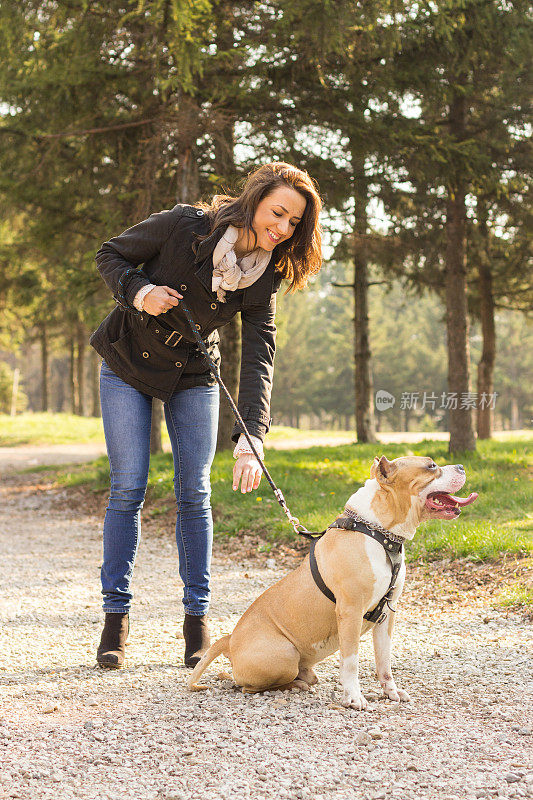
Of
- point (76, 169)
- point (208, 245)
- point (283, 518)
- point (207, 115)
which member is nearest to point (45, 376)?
point (76, 169)

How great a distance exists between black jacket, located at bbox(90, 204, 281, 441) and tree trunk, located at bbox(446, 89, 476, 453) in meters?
8.41

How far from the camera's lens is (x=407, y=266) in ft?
47.5

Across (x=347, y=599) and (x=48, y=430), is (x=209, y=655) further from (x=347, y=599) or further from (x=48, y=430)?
(x=48, y=430)

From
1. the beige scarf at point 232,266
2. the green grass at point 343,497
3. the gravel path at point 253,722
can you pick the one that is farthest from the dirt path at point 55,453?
the beige scarf at point 232,266

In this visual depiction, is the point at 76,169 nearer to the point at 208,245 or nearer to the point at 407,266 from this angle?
the point at 407,266

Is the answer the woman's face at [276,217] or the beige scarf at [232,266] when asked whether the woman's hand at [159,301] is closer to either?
the beige scarf at [232,266]

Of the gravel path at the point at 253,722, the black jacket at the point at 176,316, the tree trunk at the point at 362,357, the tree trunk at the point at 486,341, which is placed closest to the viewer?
the gravel path at the point at 253,722

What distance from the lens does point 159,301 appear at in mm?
3416

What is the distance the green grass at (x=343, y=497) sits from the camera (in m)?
6.34

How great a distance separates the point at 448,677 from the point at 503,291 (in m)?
14.1

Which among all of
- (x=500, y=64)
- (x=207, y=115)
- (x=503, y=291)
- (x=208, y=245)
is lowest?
(x=208, y=245)

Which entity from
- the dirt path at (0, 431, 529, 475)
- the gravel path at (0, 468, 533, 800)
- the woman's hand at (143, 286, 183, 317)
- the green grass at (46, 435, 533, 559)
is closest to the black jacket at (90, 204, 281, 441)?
the woman's hand at (143, 286, 183, 317)

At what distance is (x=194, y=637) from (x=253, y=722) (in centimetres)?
88

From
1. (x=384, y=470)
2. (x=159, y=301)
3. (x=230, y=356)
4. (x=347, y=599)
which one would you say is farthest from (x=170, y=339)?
(x=230, y=356)
